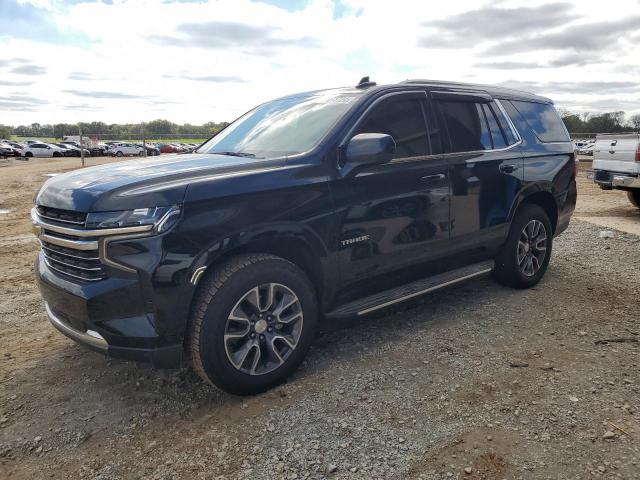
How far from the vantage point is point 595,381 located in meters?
3.15

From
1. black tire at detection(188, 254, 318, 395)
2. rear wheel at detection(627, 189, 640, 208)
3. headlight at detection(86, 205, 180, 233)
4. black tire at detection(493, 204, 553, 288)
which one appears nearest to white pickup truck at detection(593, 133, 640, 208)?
rear wheel at detection(627, 189, 640, 208)

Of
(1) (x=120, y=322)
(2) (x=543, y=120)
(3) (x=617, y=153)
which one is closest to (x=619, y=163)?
(3) (x=617, y=153)

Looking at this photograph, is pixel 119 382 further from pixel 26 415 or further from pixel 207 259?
pixel 207 259

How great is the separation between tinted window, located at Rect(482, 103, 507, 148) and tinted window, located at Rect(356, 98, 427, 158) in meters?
0.94

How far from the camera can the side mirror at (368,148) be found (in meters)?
3.18

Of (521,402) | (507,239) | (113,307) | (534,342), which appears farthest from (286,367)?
(507,239)

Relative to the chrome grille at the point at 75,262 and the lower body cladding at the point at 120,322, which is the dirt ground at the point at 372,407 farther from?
the chrome grille at the point at 75,262

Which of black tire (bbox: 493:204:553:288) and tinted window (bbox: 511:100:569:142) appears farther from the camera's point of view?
tinted window (bbox: 511:100:569:142)

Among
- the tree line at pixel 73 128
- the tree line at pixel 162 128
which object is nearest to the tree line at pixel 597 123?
the tree line at pixel 162 128

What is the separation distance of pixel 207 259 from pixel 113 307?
56cm

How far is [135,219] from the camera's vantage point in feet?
8.39

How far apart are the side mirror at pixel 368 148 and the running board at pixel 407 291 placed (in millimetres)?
994

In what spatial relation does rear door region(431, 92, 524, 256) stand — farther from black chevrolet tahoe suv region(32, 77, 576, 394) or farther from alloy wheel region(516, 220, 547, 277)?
alloy wheel region(516, 220, 547, 277)

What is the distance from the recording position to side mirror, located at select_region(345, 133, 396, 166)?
3182 millimetres
